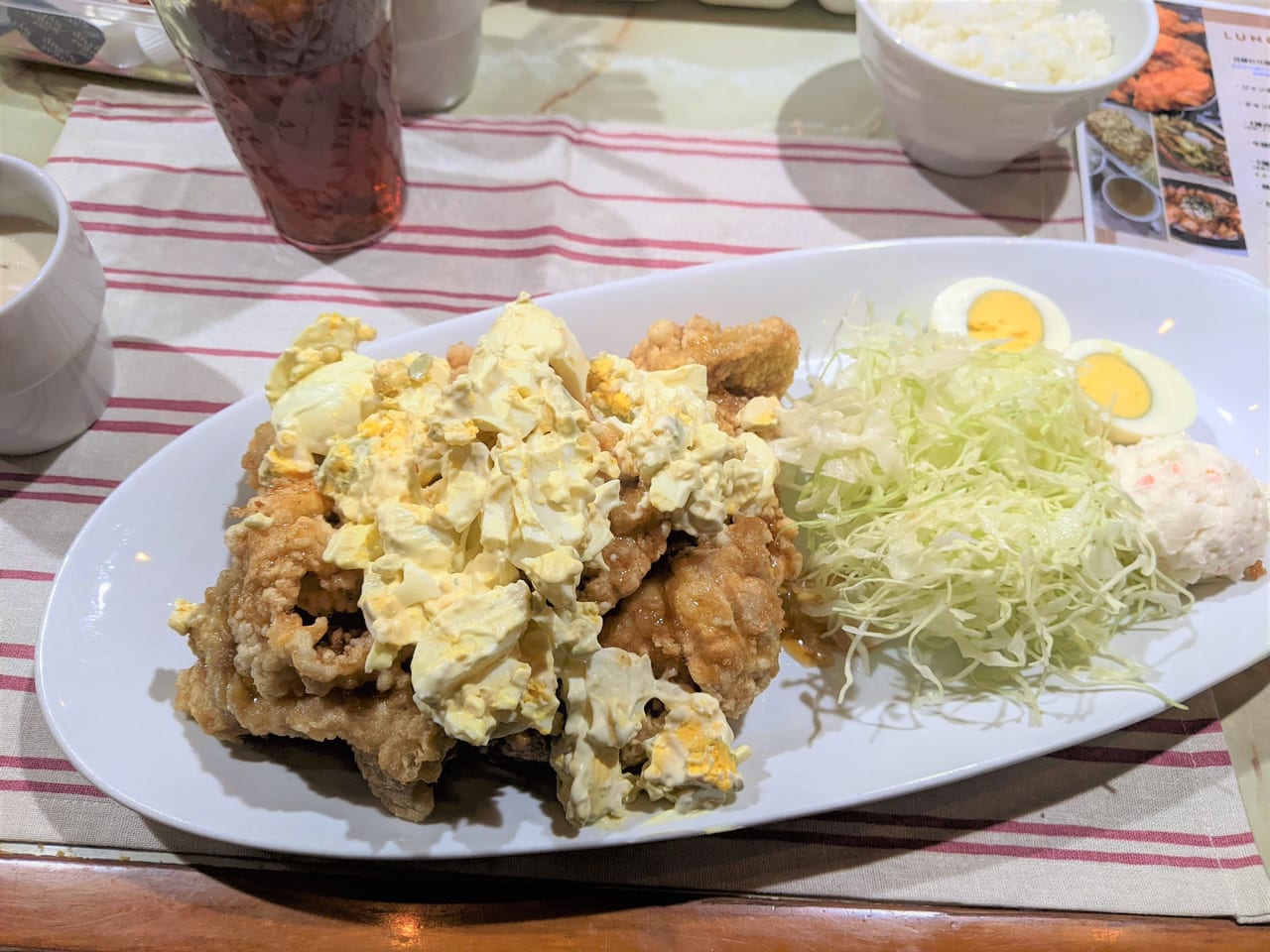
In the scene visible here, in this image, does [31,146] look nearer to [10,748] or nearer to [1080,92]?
[10,748]

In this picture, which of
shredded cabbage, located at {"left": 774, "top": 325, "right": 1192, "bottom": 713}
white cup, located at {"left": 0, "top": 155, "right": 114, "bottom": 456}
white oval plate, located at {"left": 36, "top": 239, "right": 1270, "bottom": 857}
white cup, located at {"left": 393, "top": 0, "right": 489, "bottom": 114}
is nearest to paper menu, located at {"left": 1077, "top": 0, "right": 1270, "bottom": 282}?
white oval plate, located at {"left": 36, "top": 239, "right": 1270, "bottom": 857}

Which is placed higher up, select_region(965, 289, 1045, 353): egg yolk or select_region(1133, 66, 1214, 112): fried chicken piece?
select_region(1133, 66, 1214, 112): fried chicken piece

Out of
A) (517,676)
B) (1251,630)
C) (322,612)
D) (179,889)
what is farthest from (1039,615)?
(179,889)

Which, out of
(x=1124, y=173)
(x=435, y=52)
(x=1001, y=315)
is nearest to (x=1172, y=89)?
(x=1124, y=173)

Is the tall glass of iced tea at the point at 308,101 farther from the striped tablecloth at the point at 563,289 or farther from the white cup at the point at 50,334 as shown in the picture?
the white cup at the point at 50,334

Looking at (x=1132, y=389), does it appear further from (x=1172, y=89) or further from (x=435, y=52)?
(x=435, y=52)

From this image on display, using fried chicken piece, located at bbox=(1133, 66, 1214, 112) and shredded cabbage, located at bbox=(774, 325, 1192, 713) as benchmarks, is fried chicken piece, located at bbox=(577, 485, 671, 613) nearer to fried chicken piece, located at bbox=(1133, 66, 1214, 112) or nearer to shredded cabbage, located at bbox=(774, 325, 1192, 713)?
shredded cabbage, located at bbox=(774, 325, 1192, 713)

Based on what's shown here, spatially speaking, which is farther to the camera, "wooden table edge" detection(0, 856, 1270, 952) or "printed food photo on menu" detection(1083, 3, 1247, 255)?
"printed food photo on menu" detection(1083, 3, 1247, 255)
